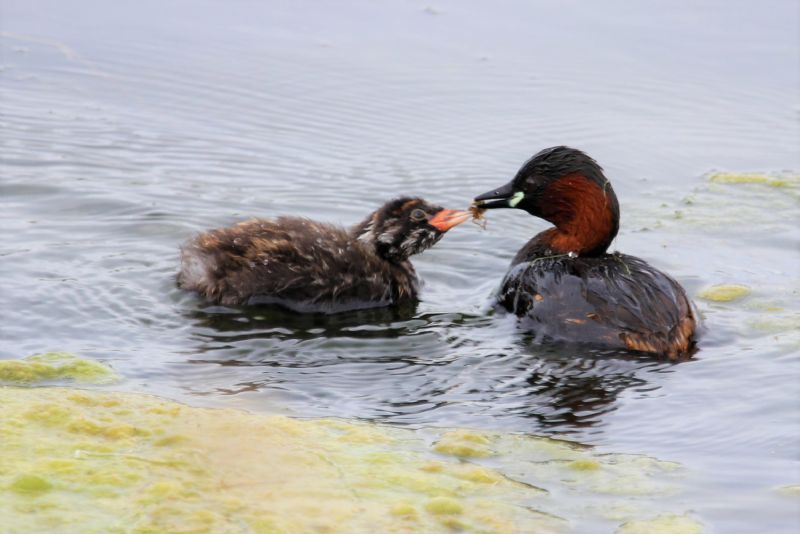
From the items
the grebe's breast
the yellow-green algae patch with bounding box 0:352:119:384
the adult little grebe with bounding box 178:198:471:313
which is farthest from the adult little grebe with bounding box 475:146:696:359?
the yellow-green algae patch with bounding box 0:352:119:384

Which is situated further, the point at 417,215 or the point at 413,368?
the point at 417,215

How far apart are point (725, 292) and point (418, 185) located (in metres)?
3.01

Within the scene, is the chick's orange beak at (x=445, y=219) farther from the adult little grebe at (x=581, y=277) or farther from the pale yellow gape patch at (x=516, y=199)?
the pale yellow gape patch at (x=516, y=199)

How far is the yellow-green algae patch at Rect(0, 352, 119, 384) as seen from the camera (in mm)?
6605

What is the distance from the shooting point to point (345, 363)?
7.34 m

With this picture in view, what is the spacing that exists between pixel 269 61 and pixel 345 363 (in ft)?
20.1

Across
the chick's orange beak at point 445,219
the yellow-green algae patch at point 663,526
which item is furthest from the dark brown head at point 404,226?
the yellow-green algae patch at point 663,526

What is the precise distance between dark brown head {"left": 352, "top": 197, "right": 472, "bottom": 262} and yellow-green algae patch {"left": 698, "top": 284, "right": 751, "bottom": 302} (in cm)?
170

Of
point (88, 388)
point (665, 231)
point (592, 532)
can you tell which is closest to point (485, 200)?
point (665, 231)

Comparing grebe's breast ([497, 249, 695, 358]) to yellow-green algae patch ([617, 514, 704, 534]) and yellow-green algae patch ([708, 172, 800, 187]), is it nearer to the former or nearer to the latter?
yellow-green algae patch ([617, 514, 704, 534])

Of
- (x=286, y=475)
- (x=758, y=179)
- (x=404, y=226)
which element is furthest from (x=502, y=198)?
(x=286, y=475)

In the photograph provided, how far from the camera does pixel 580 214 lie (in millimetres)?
8383

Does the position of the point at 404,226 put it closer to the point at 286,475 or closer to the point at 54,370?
the point at 54,370

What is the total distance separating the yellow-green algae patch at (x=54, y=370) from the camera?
6.61 meters
